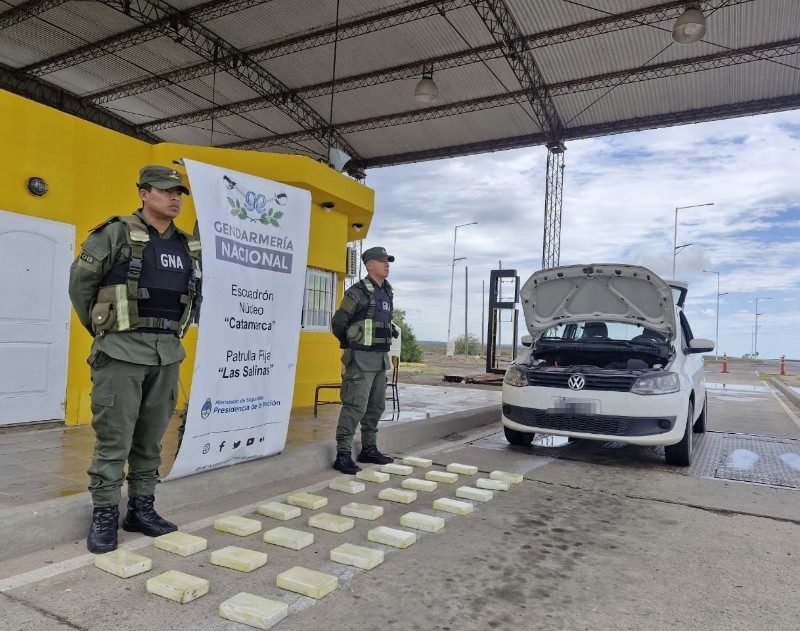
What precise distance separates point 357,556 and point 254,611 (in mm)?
780

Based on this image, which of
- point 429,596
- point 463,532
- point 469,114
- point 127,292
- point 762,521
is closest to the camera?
point 429,596

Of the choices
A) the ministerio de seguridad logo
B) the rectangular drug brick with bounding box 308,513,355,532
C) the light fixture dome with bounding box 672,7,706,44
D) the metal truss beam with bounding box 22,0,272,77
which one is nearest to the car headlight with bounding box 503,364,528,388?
the rectangular drug brick with bounding box 308,513,355,532

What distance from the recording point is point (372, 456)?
18.6ft

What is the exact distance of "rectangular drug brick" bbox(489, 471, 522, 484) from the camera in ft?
16.8

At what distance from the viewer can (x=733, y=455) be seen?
6586mm

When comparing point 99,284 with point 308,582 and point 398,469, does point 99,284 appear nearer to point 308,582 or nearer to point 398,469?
point 308,582

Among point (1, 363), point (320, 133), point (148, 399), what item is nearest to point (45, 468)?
point (148, 399)

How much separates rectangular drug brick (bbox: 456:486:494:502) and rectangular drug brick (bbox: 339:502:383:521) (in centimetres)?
80

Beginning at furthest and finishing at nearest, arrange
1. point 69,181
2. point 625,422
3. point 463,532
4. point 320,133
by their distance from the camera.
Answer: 1. point 320,133
2. point 69,181
3. point 625,422
4. point 463,532

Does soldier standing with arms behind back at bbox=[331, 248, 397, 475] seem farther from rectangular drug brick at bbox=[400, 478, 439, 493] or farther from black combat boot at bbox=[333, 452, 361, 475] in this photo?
rectangular drug brick at bbox=[400, 478, 439, 493]

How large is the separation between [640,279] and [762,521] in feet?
9.51

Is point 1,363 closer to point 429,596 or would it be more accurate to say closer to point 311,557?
point 311,557

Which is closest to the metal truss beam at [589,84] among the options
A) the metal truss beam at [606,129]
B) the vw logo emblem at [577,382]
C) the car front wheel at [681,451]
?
the metal truss beam at [606,129]

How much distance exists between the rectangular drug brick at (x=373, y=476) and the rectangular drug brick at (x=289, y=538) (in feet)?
5.05
